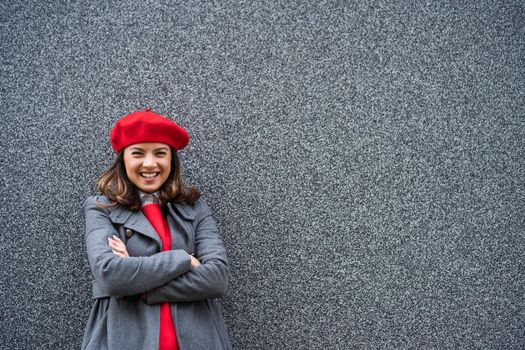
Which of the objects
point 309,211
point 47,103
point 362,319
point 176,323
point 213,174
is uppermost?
point 47,103

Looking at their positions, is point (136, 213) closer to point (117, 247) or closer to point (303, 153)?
point (117, 247)

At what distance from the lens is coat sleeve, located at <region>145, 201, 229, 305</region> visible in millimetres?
1074

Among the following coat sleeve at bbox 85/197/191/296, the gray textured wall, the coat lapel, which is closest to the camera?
coat sleeve at bbox 85/197/191/296

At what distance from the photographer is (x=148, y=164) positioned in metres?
1.15

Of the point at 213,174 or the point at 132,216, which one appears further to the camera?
the point at 213,174

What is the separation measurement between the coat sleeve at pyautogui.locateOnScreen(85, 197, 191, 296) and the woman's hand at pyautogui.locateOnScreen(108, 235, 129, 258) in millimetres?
12

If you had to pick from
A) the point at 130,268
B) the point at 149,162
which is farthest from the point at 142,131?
the point at 130,268

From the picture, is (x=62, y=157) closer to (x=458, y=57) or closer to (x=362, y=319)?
(x=362, y=319)

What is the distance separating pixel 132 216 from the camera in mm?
1157

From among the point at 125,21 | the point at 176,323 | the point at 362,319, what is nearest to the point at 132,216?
the point at 176,323

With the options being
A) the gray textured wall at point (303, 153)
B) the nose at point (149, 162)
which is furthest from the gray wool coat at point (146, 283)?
the gray textured wall at point (303, 153)

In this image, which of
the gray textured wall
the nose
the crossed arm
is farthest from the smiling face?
the gray textured wall

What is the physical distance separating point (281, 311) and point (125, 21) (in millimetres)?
971

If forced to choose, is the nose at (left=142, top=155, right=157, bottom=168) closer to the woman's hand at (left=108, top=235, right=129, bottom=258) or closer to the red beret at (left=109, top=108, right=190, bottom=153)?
the red beret at (left=109, top=108, right=190, bottom=153)
